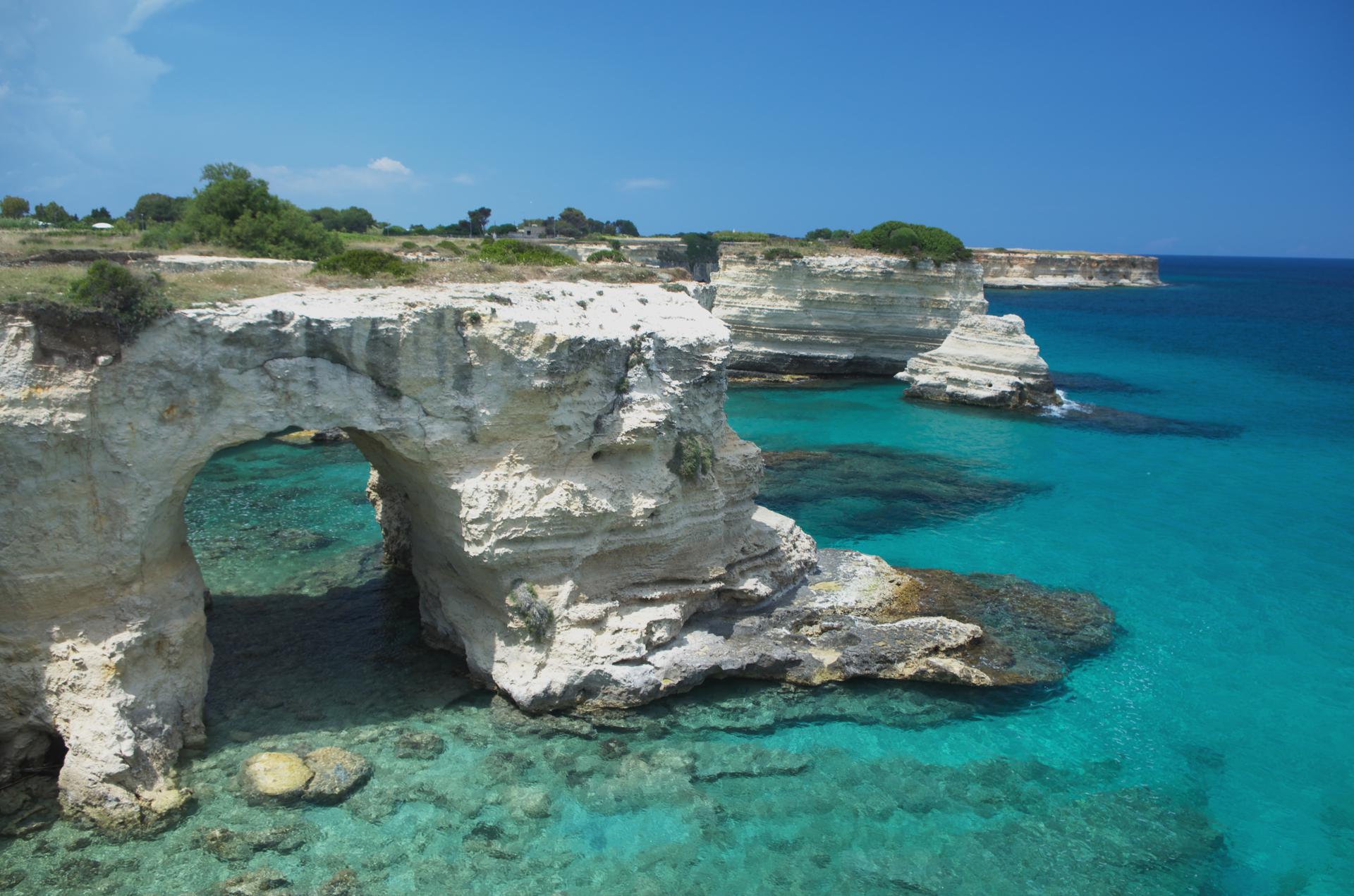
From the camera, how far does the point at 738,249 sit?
1547 inches

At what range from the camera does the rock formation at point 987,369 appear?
114 ft

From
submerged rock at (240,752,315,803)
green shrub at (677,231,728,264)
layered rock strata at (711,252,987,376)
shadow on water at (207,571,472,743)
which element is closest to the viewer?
submerged rock at (240,752,315,803)

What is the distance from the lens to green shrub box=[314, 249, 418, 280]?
42.4 ft

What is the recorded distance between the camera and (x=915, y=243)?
38.5 m

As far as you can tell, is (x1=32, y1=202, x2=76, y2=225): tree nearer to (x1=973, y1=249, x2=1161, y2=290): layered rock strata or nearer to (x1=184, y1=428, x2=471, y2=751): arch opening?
(x1=184, y1=428, x2=471, y2=751): arch opening

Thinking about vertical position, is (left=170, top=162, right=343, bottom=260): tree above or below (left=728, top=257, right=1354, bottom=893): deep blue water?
above

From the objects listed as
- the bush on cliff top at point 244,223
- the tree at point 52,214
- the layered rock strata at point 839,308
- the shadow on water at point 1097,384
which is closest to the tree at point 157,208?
the tree at point 52,214

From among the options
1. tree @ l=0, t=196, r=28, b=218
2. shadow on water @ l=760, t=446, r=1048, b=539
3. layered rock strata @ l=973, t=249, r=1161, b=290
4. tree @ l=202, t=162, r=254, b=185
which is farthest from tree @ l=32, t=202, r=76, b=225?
layered rock strata @ l=973, t=249, r=1161, b=290

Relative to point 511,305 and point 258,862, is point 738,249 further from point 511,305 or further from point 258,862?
point 258,862

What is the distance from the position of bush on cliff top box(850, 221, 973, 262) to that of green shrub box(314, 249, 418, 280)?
2917cm

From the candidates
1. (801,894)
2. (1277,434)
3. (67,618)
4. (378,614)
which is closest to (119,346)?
(67,618)

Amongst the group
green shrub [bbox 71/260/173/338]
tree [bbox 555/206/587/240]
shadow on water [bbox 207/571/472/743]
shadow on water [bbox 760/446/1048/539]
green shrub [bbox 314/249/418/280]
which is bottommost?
shadow on water [bbox 207/571/472/743]

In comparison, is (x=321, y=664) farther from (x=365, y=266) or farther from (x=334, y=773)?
(x=365, y=266)

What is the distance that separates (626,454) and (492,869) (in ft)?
18.7
